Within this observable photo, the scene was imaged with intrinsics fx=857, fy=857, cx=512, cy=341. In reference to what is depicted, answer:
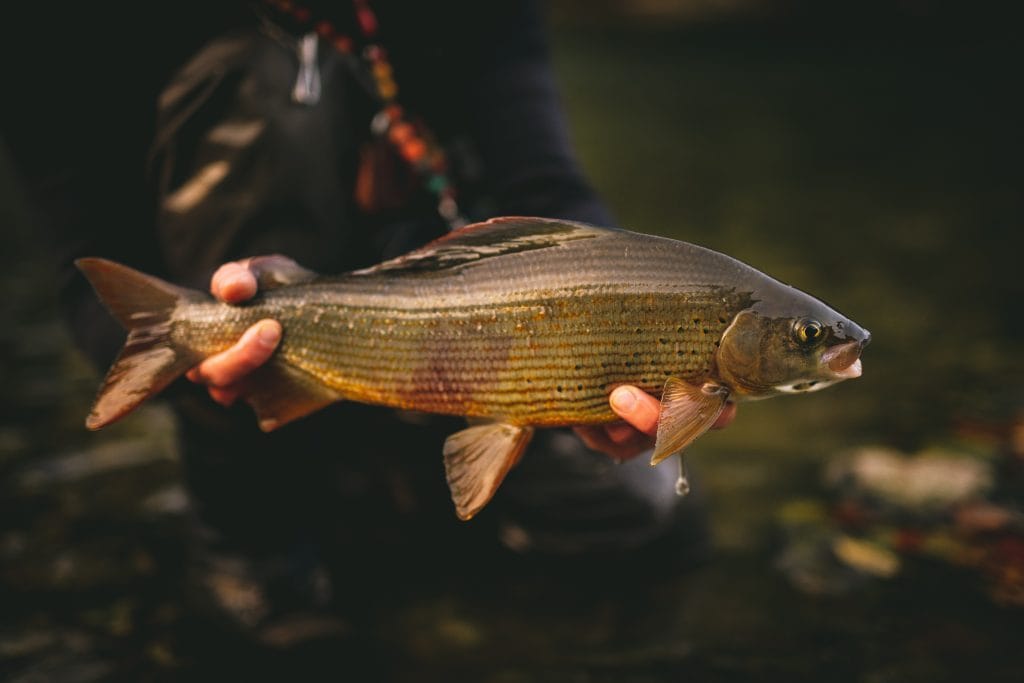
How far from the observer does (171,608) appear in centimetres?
305

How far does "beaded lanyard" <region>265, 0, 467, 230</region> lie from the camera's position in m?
2.82

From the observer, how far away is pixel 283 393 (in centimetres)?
211

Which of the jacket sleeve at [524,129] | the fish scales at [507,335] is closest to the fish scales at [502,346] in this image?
the fish scales at [507,335]

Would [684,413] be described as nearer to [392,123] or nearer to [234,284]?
[234,284]

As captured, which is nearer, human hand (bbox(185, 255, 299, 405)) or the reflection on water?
human hand (bbox(185, 255, 299, 405))

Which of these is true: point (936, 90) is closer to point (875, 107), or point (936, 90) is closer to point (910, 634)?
point (875, 107)

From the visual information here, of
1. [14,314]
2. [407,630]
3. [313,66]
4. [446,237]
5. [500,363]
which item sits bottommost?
[407,630]

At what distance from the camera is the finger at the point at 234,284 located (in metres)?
2.02

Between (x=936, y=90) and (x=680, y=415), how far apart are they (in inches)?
720

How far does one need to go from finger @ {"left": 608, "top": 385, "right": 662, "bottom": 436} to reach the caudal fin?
103 cm

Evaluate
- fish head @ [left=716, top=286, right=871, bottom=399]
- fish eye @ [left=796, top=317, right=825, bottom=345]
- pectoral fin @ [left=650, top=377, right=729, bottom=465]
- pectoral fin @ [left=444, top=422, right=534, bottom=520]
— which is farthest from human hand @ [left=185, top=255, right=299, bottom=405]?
fish eye @ [left=796, top=317, right=825, bottom=345]

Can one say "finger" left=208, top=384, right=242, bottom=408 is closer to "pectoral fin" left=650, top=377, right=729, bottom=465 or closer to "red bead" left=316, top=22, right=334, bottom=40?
"pectoral fin" left=650, top=377, right=729, bottom=465

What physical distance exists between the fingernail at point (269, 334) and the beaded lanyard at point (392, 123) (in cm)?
96

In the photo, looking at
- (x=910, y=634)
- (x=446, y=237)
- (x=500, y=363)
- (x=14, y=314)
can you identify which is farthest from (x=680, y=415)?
(x=14, y=314)
